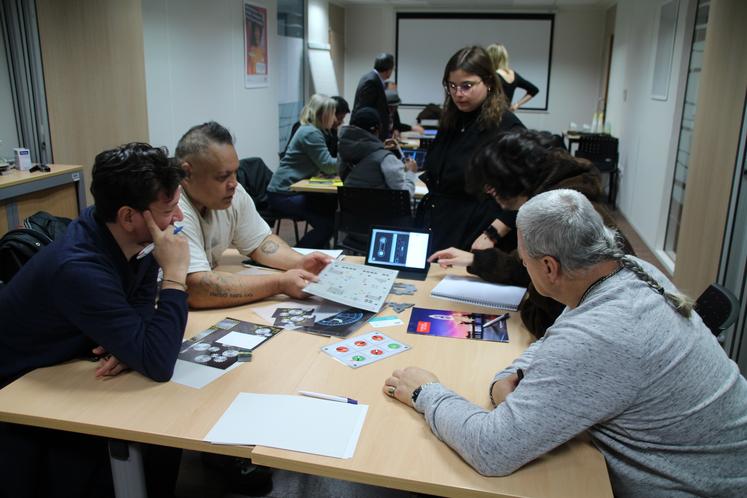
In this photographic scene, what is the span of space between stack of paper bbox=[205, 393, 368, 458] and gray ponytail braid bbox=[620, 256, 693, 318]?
2.16 ft

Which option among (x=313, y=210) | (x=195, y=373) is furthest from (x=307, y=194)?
Answer: (x=195, y=373)

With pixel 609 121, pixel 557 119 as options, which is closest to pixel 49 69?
pixel 609 121

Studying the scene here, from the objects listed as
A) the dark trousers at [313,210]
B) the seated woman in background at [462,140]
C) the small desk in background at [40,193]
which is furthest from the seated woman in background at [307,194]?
the seated woman in background at [462,140]

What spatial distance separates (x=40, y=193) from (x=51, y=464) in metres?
2.62

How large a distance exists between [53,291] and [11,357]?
0.27 metres

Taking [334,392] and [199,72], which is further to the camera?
[199,72]

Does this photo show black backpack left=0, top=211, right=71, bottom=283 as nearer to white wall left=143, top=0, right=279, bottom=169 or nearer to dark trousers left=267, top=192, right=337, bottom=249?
dark trousers left=267, top=192, right=337, bottom=249

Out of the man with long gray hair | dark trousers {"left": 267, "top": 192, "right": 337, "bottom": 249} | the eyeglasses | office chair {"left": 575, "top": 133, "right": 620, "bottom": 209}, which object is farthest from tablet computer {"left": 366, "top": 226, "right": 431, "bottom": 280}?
office chair {"left": 575, "top": 133, "right": 620, "bottom": 209}

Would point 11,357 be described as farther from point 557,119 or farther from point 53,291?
point 557,119

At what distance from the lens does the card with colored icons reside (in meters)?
1.62

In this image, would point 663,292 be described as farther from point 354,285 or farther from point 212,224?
point 212,224

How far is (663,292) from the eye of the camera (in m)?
1.20

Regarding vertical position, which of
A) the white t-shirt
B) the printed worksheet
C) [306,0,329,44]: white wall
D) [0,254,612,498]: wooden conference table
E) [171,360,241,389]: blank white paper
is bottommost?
[0,254,612,498]: wooden conference table

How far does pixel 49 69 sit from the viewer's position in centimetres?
388
